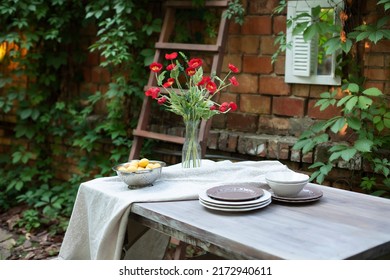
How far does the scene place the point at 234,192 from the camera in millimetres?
1912

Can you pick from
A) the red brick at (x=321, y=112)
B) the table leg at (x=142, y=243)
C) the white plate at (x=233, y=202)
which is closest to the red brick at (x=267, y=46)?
the red brick at (x=321, y=112)

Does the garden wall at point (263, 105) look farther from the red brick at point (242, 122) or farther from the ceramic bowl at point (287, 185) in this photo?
the ceramic bowl at point (287, 185)

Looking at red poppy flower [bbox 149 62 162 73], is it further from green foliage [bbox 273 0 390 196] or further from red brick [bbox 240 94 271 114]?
red brick [bbox 240 94 271 114]

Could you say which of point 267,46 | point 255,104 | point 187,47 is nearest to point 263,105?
point 255,104

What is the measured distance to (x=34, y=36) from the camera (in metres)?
3.96

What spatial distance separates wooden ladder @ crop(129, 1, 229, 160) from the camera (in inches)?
122

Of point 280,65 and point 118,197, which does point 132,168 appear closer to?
point 118,197

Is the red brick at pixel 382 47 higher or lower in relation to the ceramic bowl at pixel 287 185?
higher

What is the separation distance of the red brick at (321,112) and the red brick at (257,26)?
1.64 ft

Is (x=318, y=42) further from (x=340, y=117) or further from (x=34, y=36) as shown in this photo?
(x=34, y=36)

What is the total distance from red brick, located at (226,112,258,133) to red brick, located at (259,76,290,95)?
0.18 meters

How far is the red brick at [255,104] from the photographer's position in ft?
10.5

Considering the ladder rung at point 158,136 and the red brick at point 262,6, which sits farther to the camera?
the ladder rung at point 158,136

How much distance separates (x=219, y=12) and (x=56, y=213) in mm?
1802
